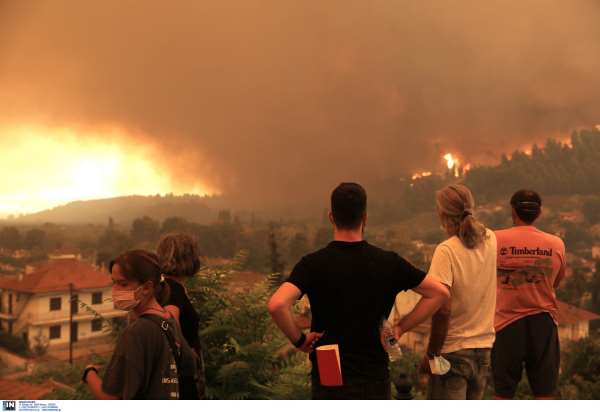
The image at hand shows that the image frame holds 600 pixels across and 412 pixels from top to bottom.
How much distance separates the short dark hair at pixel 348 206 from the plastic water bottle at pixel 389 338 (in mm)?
340

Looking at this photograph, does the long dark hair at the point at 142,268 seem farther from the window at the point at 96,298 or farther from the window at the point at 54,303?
the window at the point at 54,303

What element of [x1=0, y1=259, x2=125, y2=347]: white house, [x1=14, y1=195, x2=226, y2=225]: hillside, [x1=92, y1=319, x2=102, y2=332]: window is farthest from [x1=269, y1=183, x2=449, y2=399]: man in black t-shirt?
[x1=14, y1=195, x2=226, y2=225]: hillside

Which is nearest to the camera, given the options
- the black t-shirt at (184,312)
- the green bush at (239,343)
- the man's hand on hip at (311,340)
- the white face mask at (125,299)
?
the white face mask at (125,299)

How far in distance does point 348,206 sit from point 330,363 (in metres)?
0.51

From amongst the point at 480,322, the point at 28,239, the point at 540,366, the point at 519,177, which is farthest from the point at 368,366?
the point at 519,177

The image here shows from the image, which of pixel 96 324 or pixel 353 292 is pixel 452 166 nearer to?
pixel 96 324

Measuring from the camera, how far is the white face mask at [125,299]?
1310 mm

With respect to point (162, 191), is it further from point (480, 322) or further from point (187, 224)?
point (480, 322)

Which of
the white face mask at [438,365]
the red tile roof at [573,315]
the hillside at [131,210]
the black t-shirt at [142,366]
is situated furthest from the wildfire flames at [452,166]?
the black t-shirt at [142,366]

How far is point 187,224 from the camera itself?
55.5 feet

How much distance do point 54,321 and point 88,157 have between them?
5.69 m

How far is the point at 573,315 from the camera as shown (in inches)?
642

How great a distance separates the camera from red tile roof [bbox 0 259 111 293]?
571 inches

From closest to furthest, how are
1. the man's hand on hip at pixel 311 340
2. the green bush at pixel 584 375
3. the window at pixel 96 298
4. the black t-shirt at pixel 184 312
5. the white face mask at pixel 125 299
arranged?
the white face mask at pixel 125 299 < the man's hand on hip at pixel 311 340 < the black t-shirt at pixel 184 312 < the green bush at pixel 584 375 < the window at pixel 96 298
